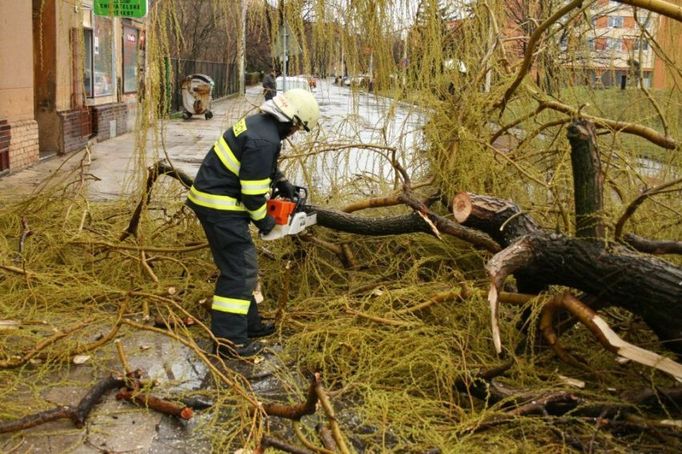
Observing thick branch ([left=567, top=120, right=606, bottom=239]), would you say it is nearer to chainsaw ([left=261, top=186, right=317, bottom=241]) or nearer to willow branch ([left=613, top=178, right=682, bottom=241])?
willow branch ([left=613, top=178, right=682, bottom=241])

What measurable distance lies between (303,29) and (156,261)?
2057 mm

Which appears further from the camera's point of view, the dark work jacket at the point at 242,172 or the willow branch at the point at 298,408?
the dark work jacket at the point at 242,172

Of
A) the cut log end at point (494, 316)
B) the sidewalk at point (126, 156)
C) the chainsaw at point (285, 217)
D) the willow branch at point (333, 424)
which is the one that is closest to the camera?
the willow branch at point (333, 424)

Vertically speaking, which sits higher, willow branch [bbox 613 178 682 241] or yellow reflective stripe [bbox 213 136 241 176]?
yellow reflective stripe [bbox 213 136 241 176]

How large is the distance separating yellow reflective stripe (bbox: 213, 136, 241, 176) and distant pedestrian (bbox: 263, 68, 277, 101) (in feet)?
3.98

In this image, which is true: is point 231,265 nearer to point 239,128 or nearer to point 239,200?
point 239,200

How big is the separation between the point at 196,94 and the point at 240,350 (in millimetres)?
16192

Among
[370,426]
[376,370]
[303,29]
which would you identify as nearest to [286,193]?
[303,29]

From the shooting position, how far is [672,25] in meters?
4.62

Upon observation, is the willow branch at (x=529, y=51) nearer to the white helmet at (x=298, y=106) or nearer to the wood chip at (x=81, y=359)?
the white helmet at (x=298, y=106)

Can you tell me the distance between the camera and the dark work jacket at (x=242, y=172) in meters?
4.23

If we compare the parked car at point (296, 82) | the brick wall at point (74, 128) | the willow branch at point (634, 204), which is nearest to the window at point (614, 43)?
the willow branch at point (634, 204)

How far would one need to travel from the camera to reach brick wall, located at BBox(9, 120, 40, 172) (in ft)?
33.4

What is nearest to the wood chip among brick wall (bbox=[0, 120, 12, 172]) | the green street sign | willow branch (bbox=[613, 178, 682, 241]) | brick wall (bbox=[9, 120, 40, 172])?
the green street sign
